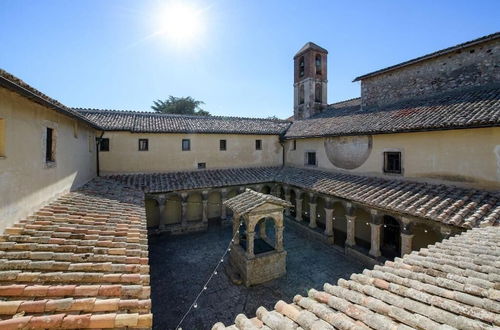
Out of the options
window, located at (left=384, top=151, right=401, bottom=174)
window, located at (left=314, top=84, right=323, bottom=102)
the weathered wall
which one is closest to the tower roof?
window, located at (left=314, top=84, right=323, bottom=102)

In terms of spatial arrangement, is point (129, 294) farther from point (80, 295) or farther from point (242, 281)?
point (242, 281)

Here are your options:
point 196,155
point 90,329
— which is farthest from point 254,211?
point 196,155

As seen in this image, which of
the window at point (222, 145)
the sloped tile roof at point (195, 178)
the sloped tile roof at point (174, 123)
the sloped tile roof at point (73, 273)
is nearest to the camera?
the sloped tile roof at point (73, 273)

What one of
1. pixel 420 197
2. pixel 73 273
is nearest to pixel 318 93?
pixel 420 197

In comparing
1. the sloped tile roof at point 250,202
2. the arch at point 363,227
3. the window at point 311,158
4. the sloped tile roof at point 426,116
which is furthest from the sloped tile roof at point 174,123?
the arch at point 363,227

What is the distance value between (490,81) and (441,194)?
6904 millimetres

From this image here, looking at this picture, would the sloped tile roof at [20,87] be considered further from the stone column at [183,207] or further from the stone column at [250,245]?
the stone column at [183,207]

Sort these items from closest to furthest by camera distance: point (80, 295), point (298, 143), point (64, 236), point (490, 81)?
point (80, 295)
point (64, 236)
point (490, 81)
point (298, 143)

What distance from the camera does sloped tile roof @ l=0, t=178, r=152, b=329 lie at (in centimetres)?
332

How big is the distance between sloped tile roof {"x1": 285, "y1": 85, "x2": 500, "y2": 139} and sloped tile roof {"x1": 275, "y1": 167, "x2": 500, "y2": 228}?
2.52 metres

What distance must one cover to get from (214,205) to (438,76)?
15772 millimetres

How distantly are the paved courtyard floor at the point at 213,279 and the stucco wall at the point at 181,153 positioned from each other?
198 inches

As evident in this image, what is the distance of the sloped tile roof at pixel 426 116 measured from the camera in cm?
966

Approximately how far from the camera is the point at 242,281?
10.2 meters
